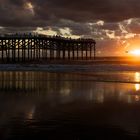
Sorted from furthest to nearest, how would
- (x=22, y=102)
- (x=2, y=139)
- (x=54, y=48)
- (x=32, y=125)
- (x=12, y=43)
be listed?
(x=54, y=48) < (x=12, y=43) < (x=22, y=102) < (x=32, y=125) < (x=2, y=139)

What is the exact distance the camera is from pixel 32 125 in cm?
773

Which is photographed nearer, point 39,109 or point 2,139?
point 2,139

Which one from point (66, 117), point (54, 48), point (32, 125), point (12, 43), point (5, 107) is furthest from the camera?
point (54, 48)

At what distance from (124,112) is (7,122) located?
142 inches

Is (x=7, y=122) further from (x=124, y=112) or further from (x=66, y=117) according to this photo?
(x=124, y=112)

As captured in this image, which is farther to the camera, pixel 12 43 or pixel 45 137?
pixel 12 43

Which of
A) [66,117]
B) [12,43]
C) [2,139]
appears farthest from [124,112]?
[12,43]

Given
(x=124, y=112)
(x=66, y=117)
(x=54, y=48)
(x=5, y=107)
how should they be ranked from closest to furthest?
(x=66, y=117) → (x=124, y=112) → (x=5, y=107) → (x=54, y=48)

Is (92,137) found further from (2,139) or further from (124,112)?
(124,112)

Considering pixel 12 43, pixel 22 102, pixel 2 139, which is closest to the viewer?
pixel 2 139

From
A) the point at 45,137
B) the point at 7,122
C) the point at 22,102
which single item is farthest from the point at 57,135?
the point at 22,102

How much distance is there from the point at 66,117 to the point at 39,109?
1.57 meters

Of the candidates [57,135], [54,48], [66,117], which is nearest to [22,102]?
[66,117]

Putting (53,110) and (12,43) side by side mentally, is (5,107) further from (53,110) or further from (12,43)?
(12,43)
